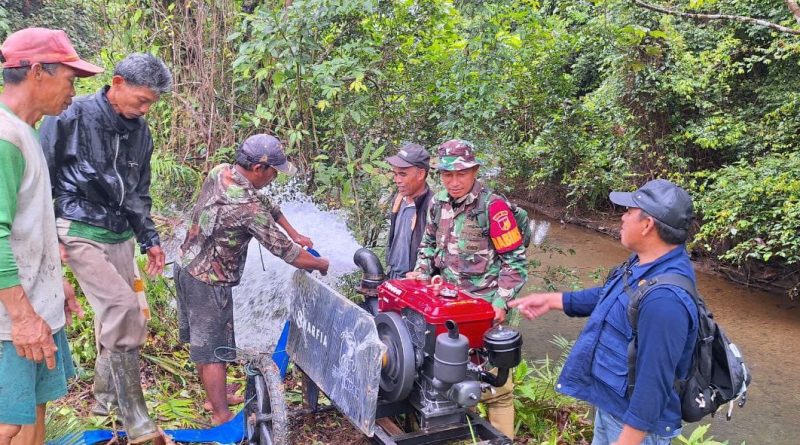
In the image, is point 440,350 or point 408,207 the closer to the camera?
point 440,350

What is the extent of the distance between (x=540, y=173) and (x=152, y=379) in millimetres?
7701

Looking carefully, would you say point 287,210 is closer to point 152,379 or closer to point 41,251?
point 152,379

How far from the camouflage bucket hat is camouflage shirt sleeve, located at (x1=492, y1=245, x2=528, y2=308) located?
55cm

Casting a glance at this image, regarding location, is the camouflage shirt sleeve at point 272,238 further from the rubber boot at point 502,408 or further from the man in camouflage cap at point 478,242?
the rubber boot at point 502,408

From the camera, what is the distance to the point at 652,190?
7.09 feet

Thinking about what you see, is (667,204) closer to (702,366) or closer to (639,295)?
(639,295)

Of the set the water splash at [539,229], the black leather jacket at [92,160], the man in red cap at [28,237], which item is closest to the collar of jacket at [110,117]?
the black leather jacket at [92,160]

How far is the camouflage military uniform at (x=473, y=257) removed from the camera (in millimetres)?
3234

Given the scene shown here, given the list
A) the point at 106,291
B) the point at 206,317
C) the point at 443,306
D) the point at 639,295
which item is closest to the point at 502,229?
the point at 443,306

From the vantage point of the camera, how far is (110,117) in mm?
3002

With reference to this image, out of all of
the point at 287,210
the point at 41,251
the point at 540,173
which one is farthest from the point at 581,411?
the point at 540,173

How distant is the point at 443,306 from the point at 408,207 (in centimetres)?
144

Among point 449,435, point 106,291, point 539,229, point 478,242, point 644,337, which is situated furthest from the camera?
point 539,229

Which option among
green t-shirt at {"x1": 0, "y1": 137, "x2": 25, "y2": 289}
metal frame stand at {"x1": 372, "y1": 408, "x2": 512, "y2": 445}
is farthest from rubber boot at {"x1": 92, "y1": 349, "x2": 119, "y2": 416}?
metal frame stand at {"x1": 372, "y1": 408, "x2": 512, "y2": 445}
